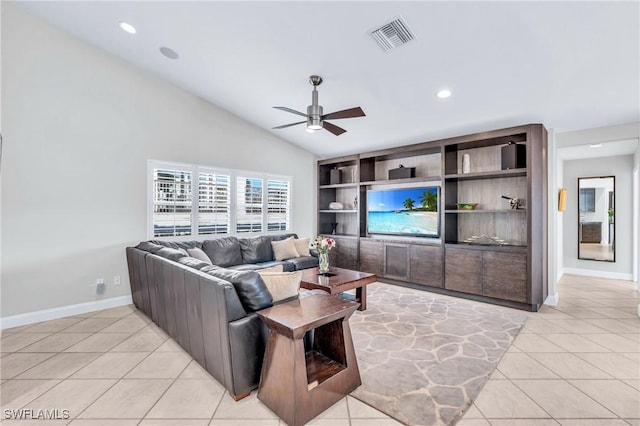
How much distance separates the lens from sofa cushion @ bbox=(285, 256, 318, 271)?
5033 millimetres

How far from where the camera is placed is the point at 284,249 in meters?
5.39

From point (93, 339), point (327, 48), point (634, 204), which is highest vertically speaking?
point (327, 48)

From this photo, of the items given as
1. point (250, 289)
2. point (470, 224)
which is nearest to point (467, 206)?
point (470, 224)

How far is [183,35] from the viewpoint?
3.47 m

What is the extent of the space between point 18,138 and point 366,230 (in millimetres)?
5378

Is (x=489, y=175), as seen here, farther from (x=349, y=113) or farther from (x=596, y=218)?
(x=596, y=218)

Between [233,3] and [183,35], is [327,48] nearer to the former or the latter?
[233,3]

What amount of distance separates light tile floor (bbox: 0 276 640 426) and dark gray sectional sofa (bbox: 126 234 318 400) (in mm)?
151

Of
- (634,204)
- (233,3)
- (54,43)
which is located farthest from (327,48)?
(634,204)

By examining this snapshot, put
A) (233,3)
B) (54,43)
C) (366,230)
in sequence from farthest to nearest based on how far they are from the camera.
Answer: (366,230)
(54,43)
(233,3)

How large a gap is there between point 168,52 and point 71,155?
1829mm

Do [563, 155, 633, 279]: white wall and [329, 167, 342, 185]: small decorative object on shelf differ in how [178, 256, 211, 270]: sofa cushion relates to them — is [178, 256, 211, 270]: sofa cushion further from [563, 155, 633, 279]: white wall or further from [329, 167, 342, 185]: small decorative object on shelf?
[563, 155, 633, 279]: white wall

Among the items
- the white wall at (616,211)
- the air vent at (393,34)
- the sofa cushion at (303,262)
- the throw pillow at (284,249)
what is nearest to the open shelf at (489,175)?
the air vent at (393,34)

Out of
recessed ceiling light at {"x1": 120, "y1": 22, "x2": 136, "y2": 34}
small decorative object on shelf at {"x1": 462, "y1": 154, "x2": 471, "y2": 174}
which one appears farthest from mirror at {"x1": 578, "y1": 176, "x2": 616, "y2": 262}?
recessed ceiling light at {"x1": 120, "y1": 22, "x2": 136, "y2": 34}
